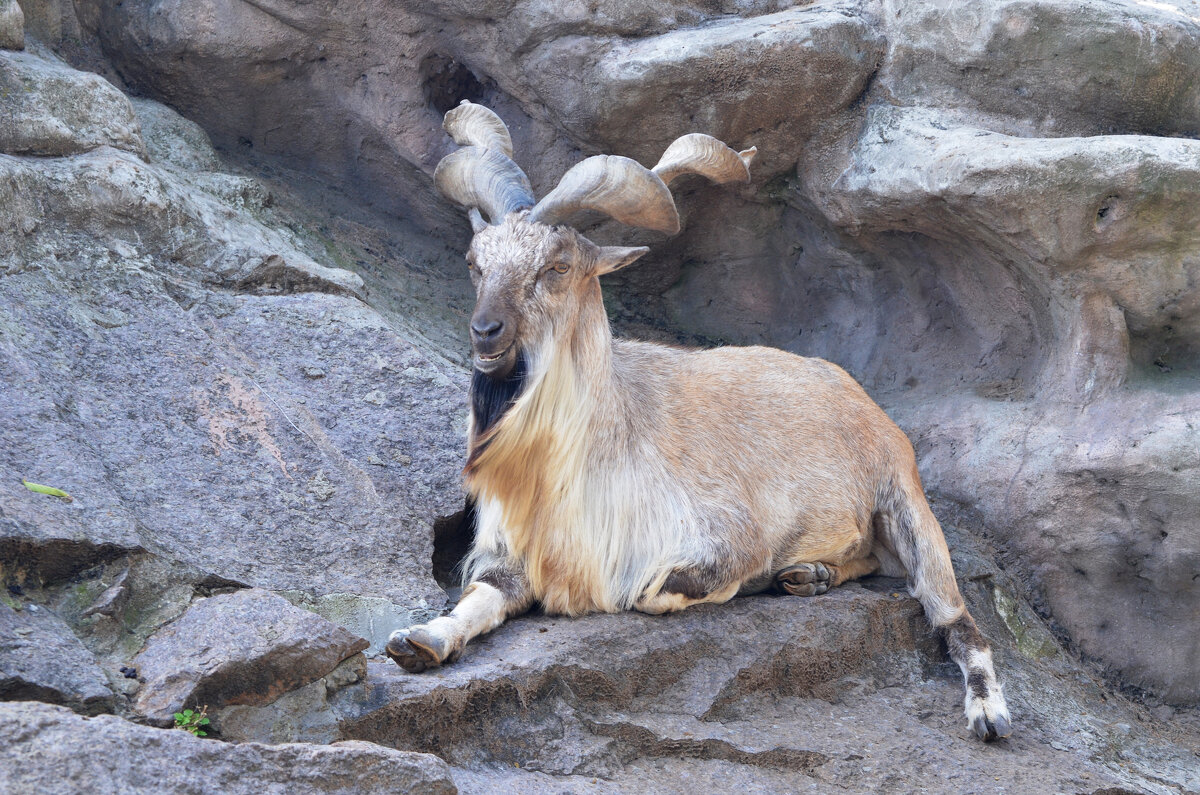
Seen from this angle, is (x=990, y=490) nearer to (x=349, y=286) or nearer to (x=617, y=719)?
(x=617, y=719)

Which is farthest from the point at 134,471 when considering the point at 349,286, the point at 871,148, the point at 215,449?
the point at 871,148

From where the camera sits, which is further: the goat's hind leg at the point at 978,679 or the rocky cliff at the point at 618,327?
the goat's hind leg at the point at 978,679

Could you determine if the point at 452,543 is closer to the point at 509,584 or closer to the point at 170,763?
the point at 509,584

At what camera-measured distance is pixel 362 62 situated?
660cm

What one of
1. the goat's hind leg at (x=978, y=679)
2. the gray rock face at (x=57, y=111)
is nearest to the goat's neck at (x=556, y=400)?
the goat's hind leg at (x=978, y=679)

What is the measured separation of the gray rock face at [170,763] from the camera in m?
2.51

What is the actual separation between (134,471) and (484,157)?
1880mm

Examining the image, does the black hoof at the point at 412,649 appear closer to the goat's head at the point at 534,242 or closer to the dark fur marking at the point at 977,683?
the goat's head at the point at 534,242

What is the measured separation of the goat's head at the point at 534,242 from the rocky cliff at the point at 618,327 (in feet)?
3.22

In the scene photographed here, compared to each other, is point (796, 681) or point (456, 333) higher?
point (456, 333)

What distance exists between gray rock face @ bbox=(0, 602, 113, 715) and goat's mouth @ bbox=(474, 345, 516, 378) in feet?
5.32

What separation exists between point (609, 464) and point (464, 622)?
95 centimetres

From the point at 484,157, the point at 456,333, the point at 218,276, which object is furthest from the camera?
the point at 456,333

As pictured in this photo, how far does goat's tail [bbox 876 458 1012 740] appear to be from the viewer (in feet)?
15.0
